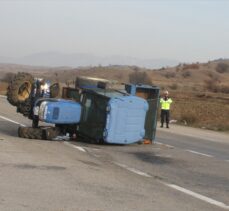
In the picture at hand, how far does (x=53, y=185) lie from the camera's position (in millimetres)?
8688

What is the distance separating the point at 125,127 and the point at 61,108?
173 centimetres

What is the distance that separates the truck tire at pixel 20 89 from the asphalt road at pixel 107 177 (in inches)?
39.7

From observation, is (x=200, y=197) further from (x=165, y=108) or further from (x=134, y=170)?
(x=165, y=108)

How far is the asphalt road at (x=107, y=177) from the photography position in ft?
25.6

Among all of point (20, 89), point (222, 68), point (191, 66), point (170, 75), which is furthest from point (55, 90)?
point (222, 68)

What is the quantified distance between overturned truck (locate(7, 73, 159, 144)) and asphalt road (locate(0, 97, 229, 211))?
1.33ft

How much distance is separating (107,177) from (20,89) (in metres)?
6.28

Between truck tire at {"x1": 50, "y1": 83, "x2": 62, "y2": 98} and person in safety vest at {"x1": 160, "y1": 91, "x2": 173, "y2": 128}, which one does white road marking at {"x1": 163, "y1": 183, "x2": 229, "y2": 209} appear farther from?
person in safety vest at {"x1": 160, "y1": 91, "x2": 173, "y2": 128}

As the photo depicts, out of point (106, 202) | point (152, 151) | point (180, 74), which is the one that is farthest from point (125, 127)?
point (180, 74)

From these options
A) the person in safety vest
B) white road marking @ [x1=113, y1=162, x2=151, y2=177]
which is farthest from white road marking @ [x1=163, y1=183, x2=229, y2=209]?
the person in safety vest

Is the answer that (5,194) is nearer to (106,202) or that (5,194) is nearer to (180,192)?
(106,202)

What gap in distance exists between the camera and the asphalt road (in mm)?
7816

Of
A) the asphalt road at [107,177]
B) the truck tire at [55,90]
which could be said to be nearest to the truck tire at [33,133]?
the asphalt road at [107,177]

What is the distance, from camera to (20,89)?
15477 mm
